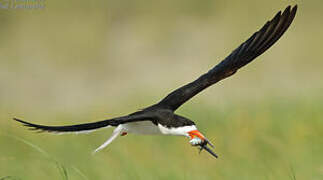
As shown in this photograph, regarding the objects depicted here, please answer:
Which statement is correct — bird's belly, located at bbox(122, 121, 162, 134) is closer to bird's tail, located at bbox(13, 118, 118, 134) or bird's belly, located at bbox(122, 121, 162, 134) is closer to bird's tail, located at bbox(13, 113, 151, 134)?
bird's tail, located at bbox(13, 113, 151, 134)

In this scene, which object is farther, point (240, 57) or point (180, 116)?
point (240, 57)

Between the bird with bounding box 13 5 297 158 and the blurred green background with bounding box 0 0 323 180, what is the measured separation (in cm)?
147

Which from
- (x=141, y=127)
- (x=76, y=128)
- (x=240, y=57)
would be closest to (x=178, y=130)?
(x=141, y=127)

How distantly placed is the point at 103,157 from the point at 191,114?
1725mm

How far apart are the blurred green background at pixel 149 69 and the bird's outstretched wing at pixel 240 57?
143 cm

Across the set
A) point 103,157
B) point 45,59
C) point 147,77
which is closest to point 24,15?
point 45,59

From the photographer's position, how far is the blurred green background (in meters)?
7.44

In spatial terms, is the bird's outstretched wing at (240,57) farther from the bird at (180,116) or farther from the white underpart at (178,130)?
the white underpart at (178,130)

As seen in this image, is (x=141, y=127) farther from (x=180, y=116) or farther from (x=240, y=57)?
(x=240, y=57)

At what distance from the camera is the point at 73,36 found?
12766mm

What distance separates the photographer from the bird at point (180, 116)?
4680mm

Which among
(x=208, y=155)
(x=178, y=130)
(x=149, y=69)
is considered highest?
(x=178, y=130)

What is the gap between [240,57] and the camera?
222 inches

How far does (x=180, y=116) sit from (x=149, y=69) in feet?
24.6
